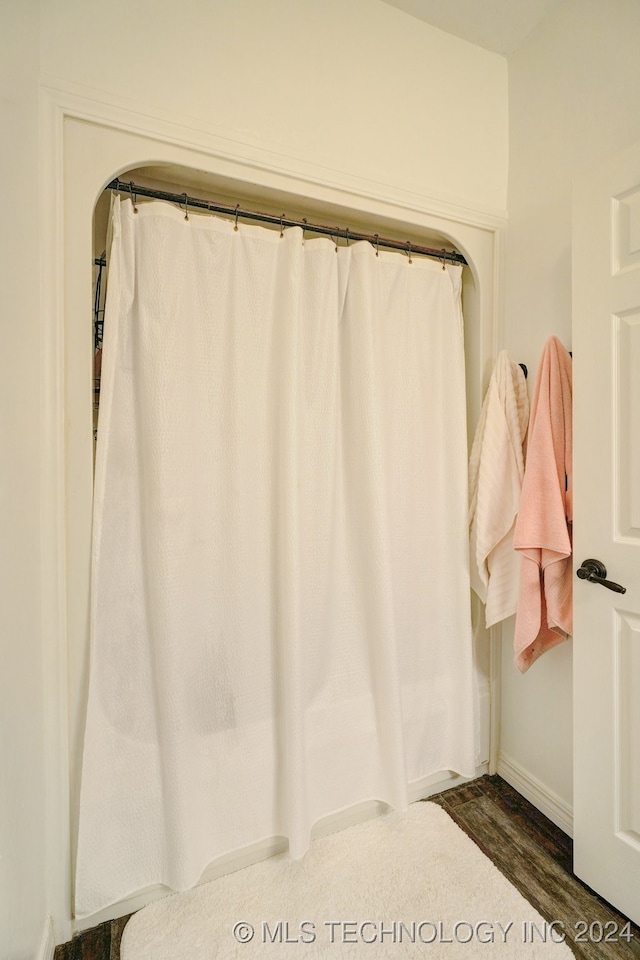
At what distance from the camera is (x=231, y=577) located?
138 cm

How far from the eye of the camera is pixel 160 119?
1.24 meters

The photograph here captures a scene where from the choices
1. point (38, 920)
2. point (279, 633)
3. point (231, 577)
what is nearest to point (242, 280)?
point (231, 577)

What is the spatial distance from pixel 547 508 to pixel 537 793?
107 centimetres

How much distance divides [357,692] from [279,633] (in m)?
0.38

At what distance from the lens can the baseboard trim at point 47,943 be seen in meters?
1.07

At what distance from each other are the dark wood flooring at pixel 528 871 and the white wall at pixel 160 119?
0.42 ft

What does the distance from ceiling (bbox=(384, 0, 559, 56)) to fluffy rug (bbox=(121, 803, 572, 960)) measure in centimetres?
277

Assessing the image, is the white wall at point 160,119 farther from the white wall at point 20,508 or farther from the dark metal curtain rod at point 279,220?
the dark metal curtain rod at point 279,220

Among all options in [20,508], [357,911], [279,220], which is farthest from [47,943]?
[279,220]

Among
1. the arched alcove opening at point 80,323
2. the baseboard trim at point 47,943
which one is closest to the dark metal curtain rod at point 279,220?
the arched alcove opening at point 80,323

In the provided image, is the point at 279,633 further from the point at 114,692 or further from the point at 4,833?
the point at 4,833

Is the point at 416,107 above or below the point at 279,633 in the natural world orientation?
above

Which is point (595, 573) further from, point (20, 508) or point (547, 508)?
point (20, 508)

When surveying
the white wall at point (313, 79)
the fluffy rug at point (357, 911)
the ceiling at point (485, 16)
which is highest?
the ceiling at point (485, 16)
